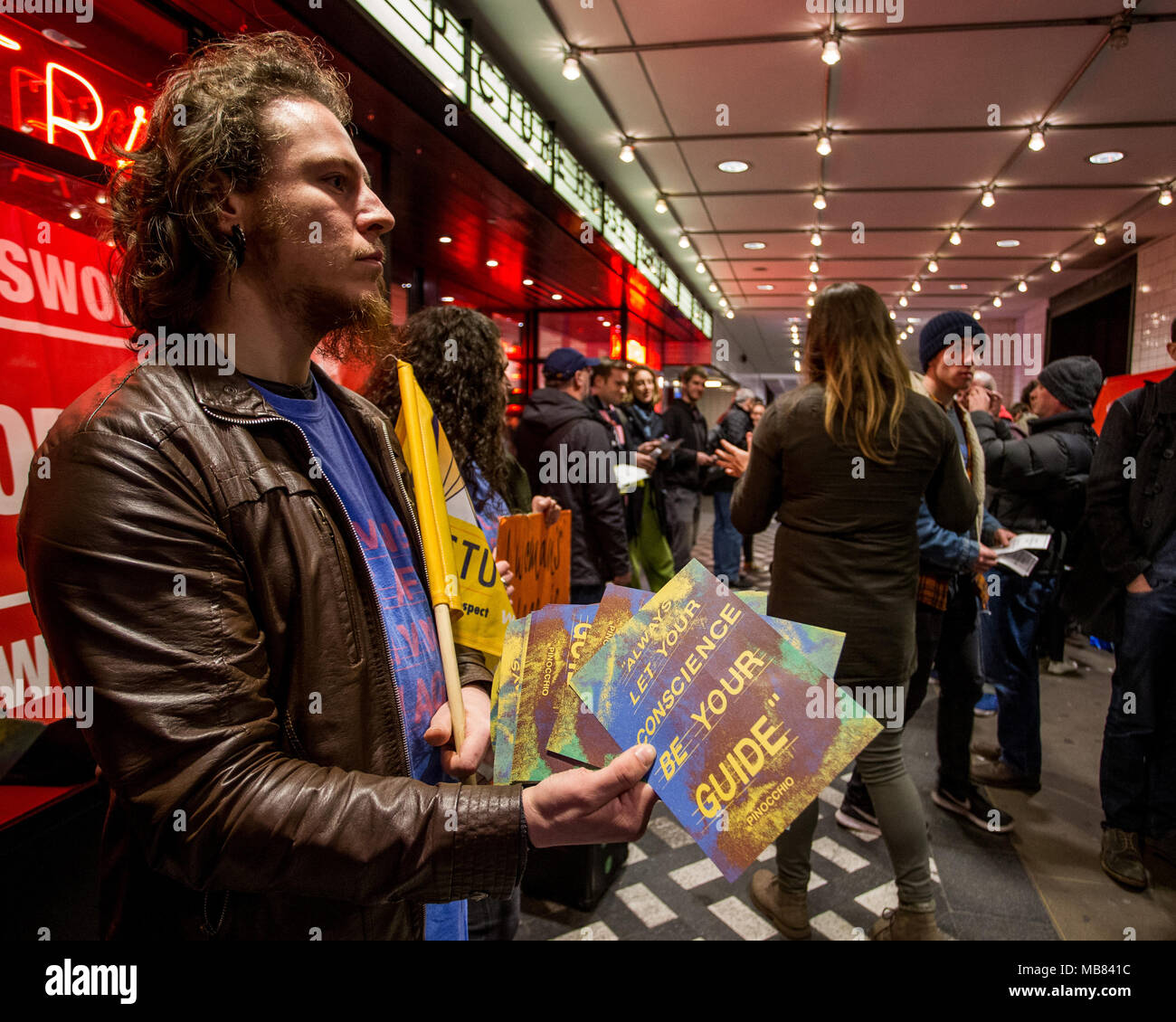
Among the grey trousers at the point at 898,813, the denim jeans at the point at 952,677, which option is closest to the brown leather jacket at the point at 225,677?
the grey trousers at the point at 898,813

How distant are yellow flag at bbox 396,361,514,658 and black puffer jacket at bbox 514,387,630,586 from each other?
1759mm

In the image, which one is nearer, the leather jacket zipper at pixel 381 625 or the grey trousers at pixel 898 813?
the leather jacket zipper at pixel 381 625

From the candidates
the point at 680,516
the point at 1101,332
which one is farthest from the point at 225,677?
the point at 1101,332

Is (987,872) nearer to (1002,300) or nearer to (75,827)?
(75,827)

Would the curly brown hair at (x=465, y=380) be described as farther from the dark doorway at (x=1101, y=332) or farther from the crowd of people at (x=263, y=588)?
the dark doorway at (x=1101, y=332)

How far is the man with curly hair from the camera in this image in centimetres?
72

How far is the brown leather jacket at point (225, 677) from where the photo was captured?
0.72 m

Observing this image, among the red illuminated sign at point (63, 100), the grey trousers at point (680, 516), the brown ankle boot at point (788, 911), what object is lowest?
the brown ankle boot at point (788, 911)

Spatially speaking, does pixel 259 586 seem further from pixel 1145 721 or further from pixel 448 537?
pixel 1145 721

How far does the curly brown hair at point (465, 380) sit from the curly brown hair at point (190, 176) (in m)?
1.07

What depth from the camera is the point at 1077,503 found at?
127 inches

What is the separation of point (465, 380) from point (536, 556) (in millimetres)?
597

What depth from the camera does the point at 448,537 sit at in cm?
120

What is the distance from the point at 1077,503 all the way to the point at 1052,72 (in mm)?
3057
